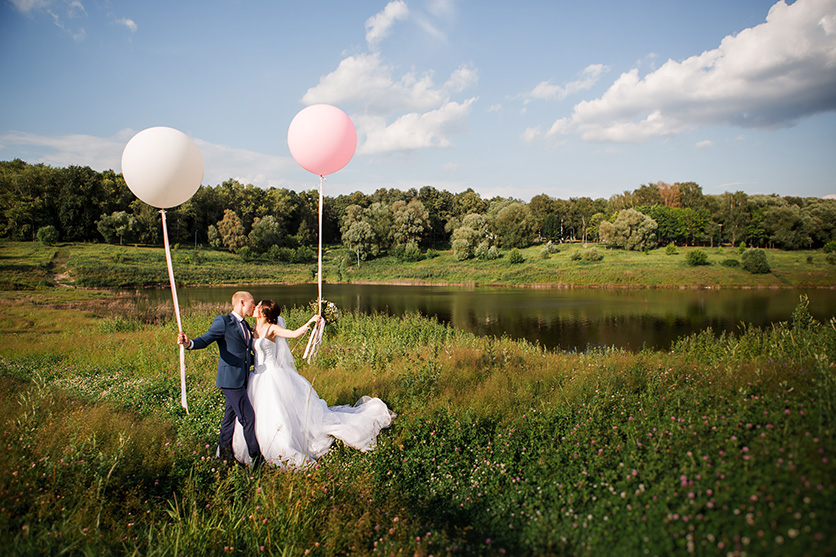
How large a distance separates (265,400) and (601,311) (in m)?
25.6

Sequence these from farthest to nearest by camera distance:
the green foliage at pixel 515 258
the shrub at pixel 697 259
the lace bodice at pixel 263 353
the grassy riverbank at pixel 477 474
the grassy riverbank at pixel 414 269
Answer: the green foliage at pixel 515 258
the shrub at pixel 697 259
the grassy riverbank at pixel 414 269
the lace bodice at pixel 263 353
the grassy riverbank at pixel 477 474

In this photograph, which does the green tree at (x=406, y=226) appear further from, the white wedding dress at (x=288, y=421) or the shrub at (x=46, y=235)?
the white wedding dress at (x=288, y=421)

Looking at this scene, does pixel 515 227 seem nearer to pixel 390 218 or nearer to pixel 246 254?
pixel 390 218

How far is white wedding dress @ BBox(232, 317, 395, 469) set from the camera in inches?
206

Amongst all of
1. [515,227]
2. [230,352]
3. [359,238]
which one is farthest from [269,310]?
[515,227]

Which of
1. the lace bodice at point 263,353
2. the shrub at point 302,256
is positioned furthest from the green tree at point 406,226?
the lace bodice at point 263,353

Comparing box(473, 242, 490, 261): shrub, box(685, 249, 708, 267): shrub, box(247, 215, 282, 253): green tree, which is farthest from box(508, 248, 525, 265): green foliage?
box(247, 215, 282, 253): green tree

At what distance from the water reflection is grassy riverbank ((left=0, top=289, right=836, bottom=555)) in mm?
11836

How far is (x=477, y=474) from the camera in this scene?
463 centimetres

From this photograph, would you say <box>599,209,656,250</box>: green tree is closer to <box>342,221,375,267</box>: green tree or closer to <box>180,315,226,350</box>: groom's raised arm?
<box>342,221,375,267</box>: green tree

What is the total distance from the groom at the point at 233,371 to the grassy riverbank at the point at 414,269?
35051mm

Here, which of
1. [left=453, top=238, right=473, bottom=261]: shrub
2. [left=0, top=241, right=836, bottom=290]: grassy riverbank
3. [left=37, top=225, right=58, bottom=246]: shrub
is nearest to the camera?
[left=0, top=241, right=836, bottom=290]: grassy riverbank

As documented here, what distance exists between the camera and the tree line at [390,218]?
47.9 m

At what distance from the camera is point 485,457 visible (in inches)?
197
